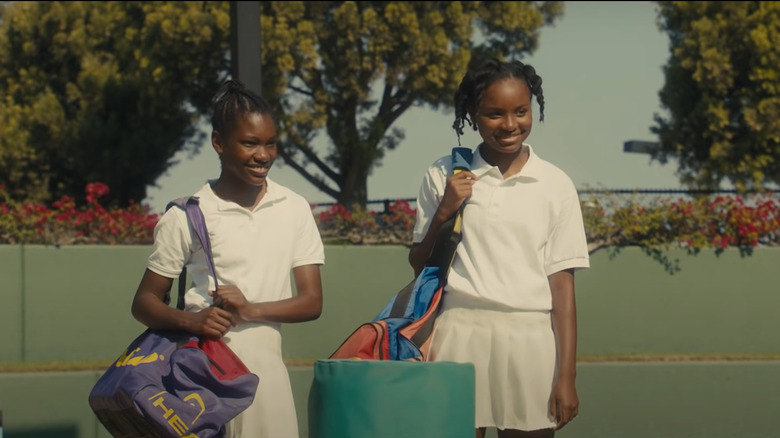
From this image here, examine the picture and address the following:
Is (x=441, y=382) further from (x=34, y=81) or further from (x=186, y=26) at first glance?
(x=34, y=81)

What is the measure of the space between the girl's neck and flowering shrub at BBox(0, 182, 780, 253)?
6285mm

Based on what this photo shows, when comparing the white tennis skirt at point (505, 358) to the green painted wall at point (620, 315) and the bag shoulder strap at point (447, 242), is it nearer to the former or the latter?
the bag shoulder strap at point (447, 242)

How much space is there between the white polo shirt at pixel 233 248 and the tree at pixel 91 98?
24299 mm

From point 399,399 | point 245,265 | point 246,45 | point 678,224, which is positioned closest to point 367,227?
point 678,224

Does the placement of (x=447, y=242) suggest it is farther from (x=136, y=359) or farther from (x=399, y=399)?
(x=136, y=359)

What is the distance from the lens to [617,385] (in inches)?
298

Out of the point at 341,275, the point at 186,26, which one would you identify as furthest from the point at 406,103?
the point at 341,275

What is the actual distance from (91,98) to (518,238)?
28.1 meters

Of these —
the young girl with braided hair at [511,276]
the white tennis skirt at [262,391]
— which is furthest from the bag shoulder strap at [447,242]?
the white tennis skirt at [262,391]

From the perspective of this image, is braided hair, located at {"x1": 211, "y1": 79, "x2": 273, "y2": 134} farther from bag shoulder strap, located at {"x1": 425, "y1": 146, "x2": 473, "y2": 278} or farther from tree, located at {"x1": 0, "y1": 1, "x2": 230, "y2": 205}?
tree, located at {"x1": 0, "y1": 1, "x2": 230, "y2": 205}

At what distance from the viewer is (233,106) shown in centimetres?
342

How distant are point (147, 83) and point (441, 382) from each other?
2624cm

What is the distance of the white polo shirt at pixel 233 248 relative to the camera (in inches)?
131

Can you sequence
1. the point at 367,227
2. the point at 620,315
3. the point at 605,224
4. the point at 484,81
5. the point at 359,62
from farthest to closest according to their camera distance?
the point at 359,62 < the point at 367,227 < the point at 605,224 < the point at 620,315 < the point at 484,81
